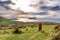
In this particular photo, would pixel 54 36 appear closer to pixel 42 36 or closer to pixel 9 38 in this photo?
pixel 42 36

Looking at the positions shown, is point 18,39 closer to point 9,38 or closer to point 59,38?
point 9,38

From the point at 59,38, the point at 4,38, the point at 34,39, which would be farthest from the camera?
the point at 4,38

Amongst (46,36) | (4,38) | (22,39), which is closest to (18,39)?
(22,39)

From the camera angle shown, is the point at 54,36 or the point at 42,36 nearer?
the point at 54,36

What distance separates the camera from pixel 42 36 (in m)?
30.2

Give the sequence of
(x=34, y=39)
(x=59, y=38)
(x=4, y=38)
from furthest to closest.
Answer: (x=4, y=38), (x=34, y=39), (x=59, y=38)

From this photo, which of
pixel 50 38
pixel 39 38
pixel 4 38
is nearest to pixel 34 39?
pixel 39 38

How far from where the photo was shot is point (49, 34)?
99.4 ft

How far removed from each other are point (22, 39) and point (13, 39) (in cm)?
147

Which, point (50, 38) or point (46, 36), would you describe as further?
point (46, 36)

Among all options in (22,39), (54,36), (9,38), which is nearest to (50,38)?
(54,36)

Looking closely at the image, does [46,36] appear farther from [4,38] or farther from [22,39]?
[4,38]

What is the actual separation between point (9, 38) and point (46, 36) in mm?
6138

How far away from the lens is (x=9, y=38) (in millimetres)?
31453
